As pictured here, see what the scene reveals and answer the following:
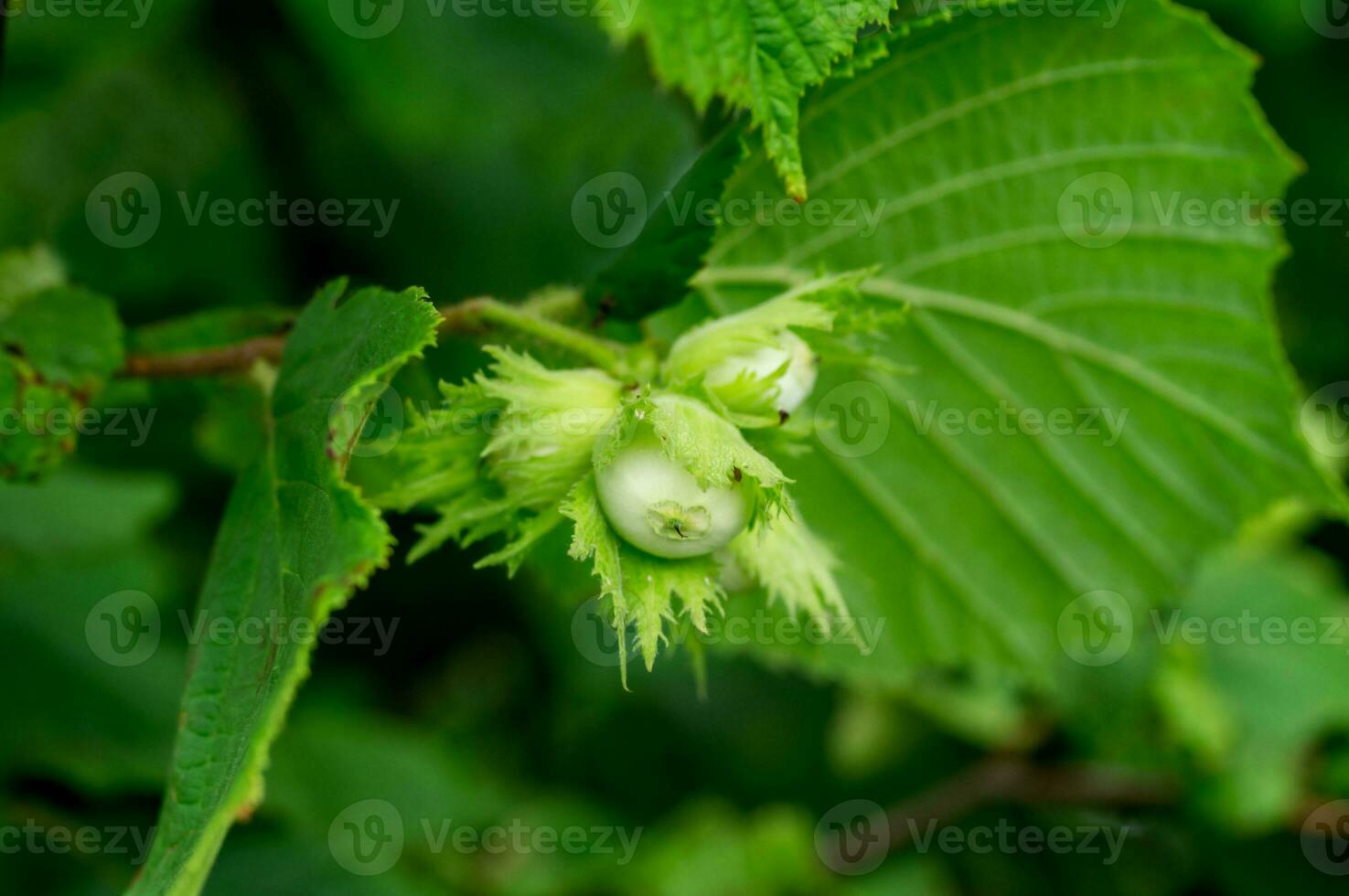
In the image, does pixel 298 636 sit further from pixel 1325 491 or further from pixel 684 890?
pixel 684 890

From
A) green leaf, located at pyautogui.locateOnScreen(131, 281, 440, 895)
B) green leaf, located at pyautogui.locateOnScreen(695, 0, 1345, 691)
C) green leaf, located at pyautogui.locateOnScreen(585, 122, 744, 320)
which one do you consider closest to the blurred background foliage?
green leaf, located at pyautogui.locateOnScreen(695, 0, 1345, 691)

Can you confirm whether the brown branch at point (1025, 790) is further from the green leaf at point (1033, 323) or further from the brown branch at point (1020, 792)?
the green leaf at point (1033, 323)

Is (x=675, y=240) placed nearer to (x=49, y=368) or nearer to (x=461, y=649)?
(x=49, y=368)

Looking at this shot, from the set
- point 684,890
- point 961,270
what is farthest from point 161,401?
point 684,890

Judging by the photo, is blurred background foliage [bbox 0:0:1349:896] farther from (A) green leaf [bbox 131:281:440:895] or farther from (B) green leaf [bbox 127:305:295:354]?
(A) green leaf [bbox 131:281:440:895]

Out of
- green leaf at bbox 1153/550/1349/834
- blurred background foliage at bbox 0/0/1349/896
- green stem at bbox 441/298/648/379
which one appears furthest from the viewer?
green leaf at bbox 1153/550/1349/834

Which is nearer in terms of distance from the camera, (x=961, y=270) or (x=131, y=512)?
(x=961, y=270)

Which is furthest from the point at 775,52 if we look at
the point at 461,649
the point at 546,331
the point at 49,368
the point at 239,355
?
the point at 461,649

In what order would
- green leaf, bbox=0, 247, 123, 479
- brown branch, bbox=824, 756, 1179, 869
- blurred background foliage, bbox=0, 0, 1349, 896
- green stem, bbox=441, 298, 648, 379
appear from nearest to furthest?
green stem, bbox=441, 298, 648, 379 → green leaf, bbox=0, 247, 123, 479 → blurred background foliage, bbox=0, 0, 1349, 896 → brown branch, bbox=824, 756, 1179, 869

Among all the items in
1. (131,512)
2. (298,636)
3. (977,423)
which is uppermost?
(298,636)
